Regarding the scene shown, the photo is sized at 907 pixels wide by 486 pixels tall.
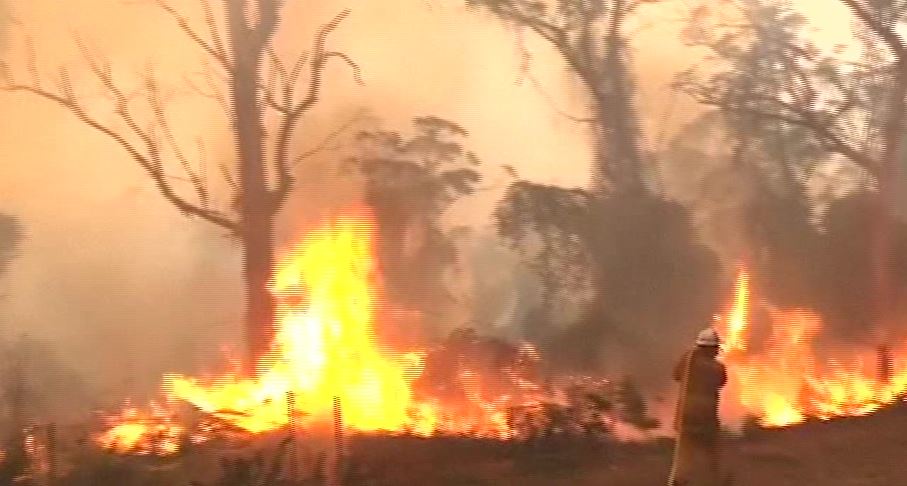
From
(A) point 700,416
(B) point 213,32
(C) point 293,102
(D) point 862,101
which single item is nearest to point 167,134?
(B) point 213,32

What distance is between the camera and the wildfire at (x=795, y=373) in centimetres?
730

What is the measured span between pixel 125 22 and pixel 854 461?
21.0 feet

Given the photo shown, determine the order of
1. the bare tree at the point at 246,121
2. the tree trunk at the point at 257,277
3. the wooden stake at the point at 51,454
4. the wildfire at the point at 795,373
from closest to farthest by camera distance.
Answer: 1. the wooden stake at the point at 51,454
2. the bare tree at the point at 246,121
3. the tree trunk at the point at 257,277
4. the wildfire at the point at 795,373

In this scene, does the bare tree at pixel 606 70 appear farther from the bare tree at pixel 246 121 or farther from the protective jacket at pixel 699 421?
the protective jacket at pixel 699 421

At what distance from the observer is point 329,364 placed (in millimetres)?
6535

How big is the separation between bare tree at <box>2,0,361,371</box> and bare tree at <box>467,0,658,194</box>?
178cm

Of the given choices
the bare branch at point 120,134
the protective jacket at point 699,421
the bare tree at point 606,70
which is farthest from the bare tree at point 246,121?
the protective jacket at point 699,421

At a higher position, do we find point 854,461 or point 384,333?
point 384,333

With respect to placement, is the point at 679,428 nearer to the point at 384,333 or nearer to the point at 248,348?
the point at 384,333

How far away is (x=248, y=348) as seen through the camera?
6422mm

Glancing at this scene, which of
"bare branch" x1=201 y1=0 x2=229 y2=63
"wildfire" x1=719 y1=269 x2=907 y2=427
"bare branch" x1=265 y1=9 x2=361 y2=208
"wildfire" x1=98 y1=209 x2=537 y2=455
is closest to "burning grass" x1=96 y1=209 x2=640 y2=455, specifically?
"wildfire" x1=98 y1=209 x2=537 y2=455

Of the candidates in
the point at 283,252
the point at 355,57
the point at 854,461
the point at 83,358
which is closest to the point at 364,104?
the point at 355,57

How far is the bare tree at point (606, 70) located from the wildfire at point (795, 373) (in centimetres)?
140

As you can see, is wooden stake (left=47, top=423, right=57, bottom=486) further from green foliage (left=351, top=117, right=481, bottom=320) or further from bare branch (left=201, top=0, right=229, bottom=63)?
bare branch (left=201, top=0, right=229, bottom=63)
